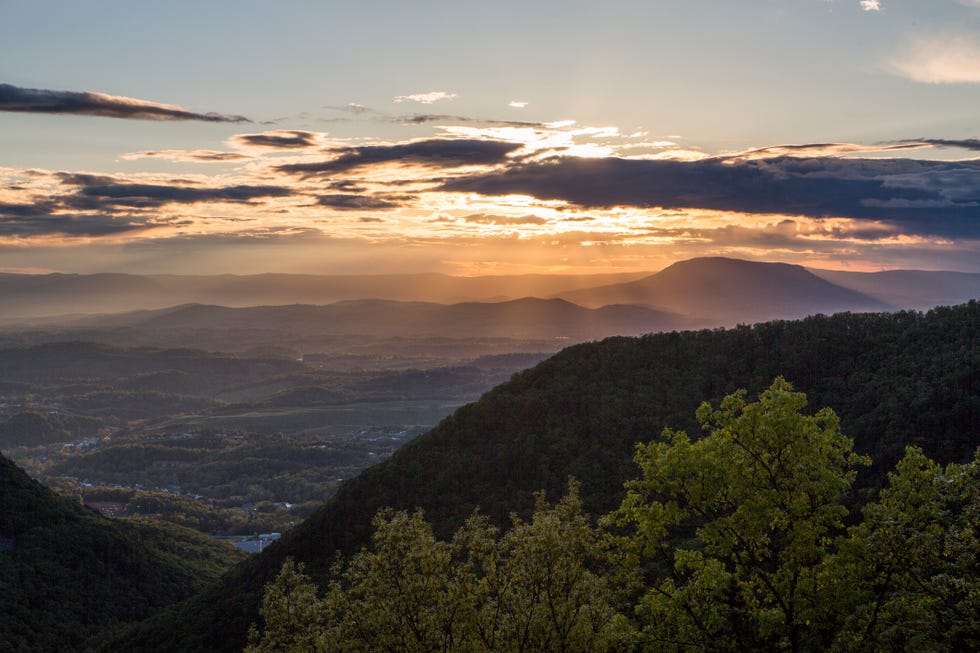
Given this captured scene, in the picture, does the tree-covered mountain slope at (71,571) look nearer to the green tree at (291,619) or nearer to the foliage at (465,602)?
the green tree at (291,619)

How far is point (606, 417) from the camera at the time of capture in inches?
3568

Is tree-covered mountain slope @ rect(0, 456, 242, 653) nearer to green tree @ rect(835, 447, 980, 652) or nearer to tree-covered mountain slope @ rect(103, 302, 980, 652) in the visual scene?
tree-covered mountain slope @ rect(103, 302, 980, 652)

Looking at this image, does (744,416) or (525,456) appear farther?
(525,456)

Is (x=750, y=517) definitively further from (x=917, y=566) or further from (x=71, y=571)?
(x=71, y=571)

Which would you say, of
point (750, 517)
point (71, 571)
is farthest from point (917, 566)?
point (71, 571)

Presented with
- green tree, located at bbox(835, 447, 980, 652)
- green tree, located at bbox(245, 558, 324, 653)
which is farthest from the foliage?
green tree, located at bbox(835, 447, 980, 652)

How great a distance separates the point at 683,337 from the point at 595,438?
2565cm

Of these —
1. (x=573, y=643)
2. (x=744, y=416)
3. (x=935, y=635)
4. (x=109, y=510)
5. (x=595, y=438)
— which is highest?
(x=744, y=416)

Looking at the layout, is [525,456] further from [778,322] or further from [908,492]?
[908,492]

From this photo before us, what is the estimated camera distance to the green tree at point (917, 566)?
21.0 metres

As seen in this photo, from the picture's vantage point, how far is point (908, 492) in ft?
81.3

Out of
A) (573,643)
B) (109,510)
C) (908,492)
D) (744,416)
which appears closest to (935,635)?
(908,492)

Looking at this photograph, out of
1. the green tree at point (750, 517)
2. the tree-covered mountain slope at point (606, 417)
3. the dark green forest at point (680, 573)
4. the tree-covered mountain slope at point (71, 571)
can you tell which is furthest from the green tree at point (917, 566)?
the tree-covered mountain slope at point (71, 571)

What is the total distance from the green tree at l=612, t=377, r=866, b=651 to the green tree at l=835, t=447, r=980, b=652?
1.29m
